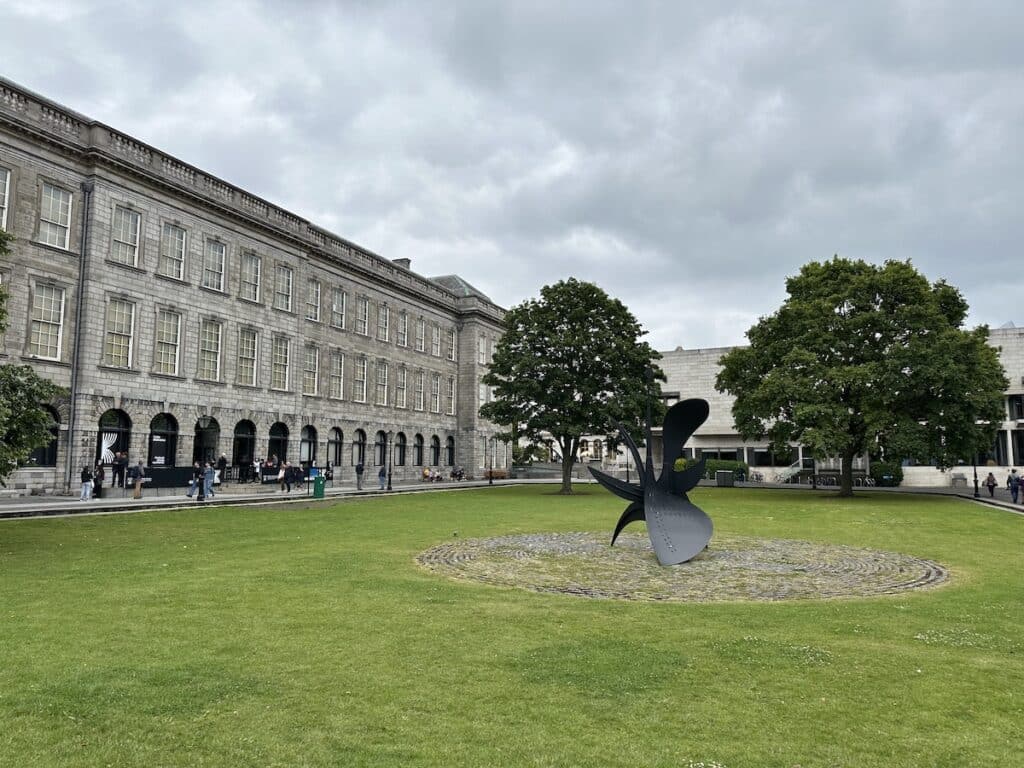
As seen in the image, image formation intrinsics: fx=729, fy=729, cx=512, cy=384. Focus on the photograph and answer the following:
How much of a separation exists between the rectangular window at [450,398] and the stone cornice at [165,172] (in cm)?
1035

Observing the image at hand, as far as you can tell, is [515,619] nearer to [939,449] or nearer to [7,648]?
[7,648]

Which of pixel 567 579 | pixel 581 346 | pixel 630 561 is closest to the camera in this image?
pixel 567 579

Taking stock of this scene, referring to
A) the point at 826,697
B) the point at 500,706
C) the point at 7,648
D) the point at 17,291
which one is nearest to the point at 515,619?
the point at 500,706

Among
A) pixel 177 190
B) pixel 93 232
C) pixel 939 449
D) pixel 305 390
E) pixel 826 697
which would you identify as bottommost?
pixel 826 697

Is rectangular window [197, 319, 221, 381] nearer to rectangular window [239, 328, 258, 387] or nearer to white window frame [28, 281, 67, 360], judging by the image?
rectangular window [239, 328, 258, 387]

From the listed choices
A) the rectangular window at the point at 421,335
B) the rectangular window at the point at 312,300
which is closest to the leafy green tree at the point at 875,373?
the rectangular window at the point at 312,300

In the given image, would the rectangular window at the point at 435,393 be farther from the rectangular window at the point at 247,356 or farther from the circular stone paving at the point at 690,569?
the circular stone paving at the point at 690,569

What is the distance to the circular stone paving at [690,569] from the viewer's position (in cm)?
1097

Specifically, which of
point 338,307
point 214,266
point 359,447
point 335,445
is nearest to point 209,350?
point 214,266

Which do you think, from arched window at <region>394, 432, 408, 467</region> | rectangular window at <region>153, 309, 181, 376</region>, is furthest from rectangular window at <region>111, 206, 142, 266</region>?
arched window at <region>394, 432, 408, 467</region>

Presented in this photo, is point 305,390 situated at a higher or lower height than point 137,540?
higher

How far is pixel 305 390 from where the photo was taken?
46.7 meters

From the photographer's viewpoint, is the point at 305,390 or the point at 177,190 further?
the point at 305,390

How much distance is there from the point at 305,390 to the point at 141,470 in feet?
52.4
